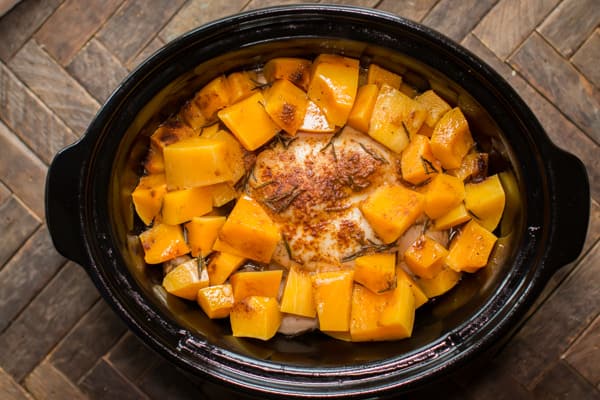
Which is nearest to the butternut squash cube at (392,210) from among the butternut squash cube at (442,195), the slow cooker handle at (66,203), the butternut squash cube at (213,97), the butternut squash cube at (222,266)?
the butternut squash cube at (442,195)

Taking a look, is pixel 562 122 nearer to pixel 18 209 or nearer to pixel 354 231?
pixel 354 231

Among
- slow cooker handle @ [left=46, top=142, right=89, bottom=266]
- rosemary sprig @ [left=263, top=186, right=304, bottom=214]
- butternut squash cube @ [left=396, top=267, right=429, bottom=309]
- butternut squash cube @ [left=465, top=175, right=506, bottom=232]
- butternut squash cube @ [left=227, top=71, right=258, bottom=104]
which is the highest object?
butternut squash cube @ [left=465, top=175, right=506, bottom=232]

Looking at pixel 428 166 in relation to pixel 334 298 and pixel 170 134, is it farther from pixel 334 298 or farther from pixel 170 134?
pixel 170 134

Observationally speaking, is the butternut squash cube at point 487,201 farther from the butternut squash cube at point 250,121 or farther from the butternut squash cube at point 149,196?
the butternut squash cube at point 149,196

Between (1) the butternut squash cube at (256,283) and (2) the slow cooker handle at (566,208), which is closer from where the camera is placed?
(2) the slow cooker handle at (566,208)

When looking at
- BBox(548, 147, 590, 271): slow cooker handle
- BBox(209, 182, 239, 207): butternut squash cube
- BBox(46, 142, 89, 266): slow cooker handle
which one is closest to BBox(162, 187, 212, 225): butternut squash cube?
BBox(209, 182, 239, 207): butternut squash cube

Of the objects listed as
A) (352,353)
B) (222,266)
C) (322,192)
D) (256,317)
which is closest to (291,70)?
(322,192)

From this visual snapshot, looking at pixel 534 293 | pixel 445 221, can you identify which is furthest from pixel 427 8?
pixel 534 293

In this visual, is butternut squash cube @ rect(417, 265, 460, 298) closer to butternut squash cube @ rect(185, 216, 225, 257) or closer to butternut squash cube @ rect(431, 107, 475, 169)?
butternut squash cube @ rect(431, 107, 475, 169)
